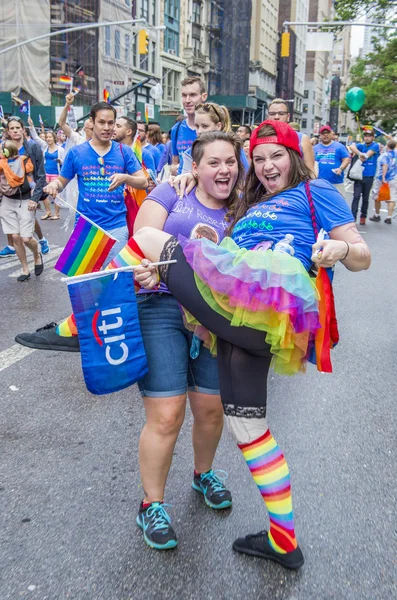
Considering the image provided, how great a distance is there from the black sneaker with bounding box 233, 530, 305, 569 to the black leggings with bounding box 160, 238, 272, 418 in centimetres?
56

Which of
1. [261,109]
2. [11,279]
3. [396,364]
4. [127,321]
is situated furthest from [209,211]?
[261,109]

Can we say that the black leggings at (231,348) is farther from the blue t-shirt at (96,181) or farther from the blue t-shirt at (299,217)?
the blue t-shirt at (96,181)

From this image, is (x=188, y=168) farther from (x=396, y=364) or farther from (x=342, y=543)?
(x=342, y=543)

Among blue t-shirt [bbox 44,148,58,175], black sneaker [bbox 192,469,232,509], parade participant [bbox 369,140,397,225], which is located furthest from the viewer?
parade participant [bbox 369,140,397,225]

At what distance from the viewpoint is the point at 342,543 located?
2893 mm

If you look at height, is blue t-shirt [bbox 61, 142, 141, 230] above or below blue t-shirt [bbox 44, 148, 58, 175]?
below

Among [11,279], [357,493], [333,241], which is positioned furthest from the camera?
[11,279]

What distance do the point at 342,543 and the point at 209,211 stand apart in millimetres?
1603

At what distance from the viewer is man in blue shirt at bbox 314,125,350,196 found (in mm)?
12828

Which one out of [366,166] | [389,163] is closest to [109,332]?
[366,166]

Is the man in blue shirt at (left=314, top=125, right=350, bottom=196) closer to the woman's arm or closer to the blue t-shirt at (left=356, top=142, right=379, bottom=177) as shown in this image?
the blue t-shirt at (left=356, top=142, right=379, bottom=177)

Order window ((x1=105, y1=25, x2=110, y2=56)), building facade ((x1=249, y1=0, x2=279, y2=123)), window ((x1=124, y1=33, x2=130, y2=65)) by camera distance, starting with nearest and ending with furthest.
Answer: window ((x1=105, y1=25, x2=110, y2=56)) < window ((x1=124, y1=33, x2=130, y2=65)) < building facade ((x1=249, y1=0, x2=279, y2=123))

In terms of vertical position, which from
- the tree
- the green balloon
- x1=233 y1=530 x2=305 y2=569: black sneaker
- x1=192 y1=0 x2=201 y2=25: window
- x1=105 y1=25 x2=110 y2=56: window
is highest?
x1=192 y1=0 x2=201 y2=25: window

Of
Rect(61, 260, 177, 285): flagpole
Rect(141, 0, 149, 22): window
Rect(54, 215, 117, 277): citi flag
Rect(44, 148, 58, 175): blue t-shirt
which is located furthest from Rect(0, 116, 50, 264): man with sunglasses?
Rect(141, 0, 149, 22): window
